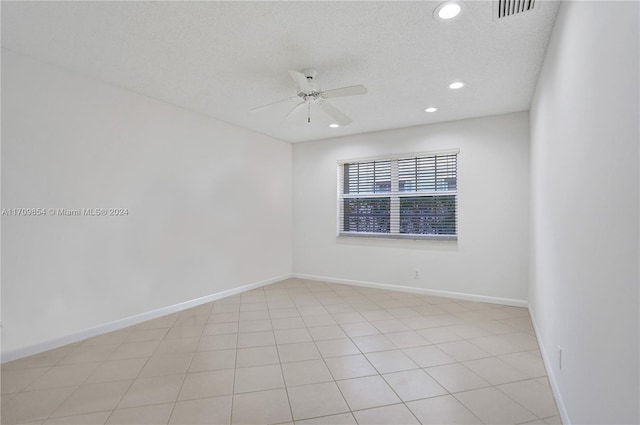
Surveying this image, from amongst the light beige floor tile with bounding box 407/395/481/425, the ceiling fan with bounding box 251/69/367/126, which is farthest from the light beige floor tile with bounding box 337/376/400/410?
the ceiling fan with bounding box 251/69/367/126

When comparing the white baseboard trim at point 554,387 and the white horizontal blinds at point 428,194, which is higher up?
the white horizontal blinds at point 428,194

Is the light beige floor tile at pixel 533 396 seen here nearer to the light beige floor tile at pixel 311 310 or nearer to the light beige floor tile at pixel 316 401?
the light beige floor tile at pixel 316 401

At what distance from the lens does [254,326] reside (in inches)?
127

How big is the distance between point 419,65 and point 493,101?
4.60 feet

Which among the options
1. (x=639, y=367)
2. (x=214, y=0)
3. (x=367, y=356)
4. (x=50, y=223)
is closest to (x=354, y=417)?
(x=367, y=356)

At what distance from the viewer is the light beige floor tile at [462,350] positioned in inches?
98.7

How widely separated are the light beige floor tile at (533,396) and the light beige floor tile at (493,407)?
0.05m

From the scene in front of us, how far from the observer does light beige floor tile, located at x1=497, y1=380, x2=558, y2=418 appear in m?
1.83

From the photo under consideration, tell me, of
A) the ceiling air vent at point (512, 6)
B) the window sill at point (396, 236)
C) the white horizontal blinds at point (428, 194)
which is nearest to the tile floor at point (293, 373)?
the window sill at point (396, 236)

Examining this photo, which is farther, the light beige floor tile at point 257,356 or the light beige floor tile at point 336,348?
the light beige floor tile at point 336,348

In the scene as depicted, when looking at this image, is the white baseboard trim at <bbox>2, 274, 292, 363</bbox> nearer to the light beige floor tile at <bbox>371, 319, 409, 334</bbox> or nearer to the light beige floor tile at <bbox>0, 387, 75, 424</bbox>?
the light beige floor tile at <bbox>0, 387, 75, 424</bbox>

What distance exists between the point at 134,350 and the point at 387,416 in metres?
2.22

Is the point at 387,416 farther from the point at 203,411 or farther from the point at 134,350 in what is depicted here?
the point at 134,350

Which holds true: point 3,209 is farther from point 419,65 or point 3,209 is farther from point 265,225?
point 419,65
